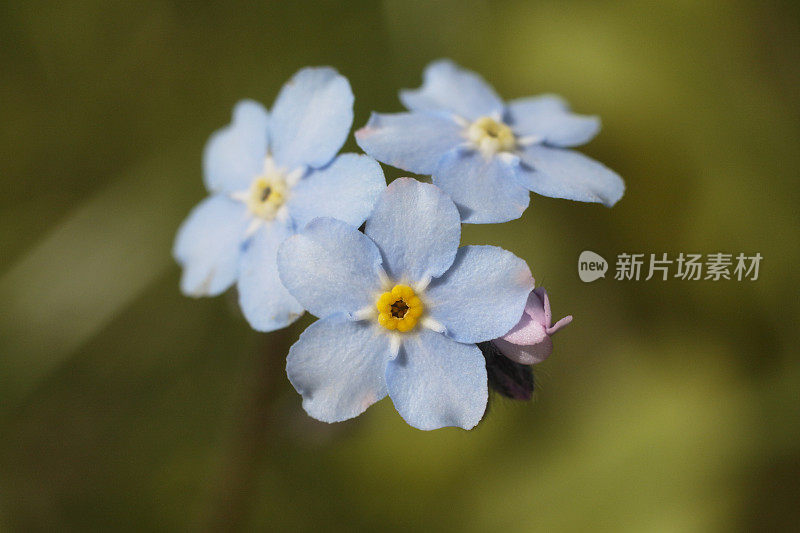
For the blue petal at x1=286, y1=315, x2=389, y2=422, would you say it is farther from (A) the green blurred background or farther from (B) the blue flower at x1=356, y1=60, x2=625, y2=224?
(A) the green blurred background

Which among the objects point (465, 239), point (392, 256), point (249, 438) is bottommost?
point (249, 438)

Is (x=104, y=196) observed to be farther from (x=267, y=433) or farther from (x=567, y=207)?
(x=567, y=207)

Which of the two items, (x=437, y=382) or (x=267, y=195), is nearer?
(x=437, y=382)

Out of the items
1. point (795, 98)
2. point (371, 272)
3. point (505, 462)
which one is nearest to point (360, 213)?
point (371, 272)

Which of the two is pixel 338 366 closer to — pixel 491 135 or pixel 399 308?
pixel 399 308

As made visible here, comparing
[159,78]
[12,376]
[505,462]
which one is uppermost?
[159,78]

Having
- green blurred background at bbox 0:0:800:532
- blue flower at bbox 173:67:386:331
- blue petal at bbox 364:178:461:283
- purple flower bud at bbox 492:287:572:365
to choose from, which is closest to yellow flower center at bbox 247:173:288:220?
blue flower at bbox 173:67:386:331

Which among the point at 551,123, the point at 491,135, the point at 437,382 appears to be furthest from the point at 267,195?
the point at 551,123
